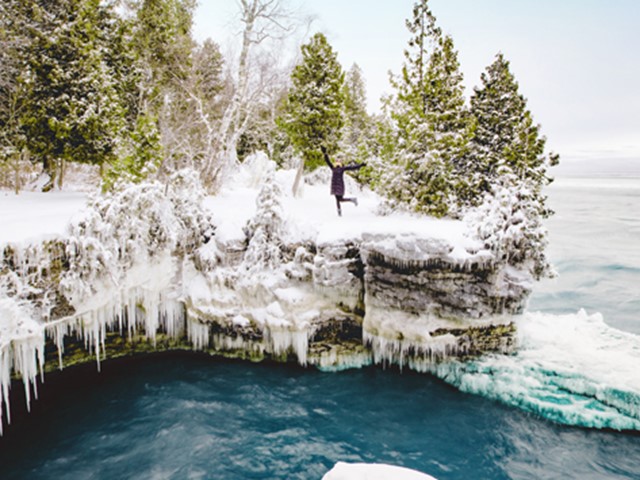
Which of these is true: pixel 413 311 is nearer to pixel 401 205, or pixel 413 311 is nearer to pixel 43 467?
pixel 401 205

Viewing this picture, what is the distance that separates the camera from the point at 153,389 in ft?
35.0

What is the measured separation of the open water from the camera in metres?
8.15

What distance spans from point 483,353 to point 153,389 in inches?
383

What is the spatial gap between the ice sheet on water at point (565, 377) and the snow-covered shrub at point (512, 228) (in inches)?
79.4

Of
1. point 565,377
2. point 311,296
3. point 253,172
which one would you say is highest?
point 253,172

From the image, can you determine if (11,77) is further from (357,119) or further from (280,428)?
(357,119)

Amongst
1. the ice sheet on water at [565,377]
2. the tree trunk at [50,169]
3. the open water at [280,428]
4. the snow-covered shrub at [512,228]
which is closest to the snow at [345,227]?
the snow-covered shrub at [512,228]

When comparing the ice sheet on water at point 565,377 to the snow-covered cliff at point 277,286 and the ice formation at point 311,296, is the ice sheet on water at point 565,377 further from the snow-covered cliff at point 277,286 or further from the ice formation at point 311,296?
the snow-covered cliff at point 277,286

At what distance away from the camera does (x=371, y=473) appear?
327 centimetres

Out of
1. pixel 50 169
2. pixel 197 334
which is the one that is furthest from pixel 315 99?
pixel 50 169

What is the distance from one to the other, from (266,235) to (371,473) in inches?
361

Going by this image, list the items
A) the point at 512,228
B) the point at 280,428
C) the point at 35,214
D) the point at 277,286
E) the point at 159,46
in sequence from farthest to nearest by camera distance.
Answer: the point at 159,46 → the point at 277,286 → the point at 35,214 → the point at 512,228 → the point at 280,428

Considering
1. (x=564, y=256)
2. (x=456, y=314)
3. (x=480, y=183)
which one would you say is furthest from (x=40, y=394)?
(x=564, y=256)

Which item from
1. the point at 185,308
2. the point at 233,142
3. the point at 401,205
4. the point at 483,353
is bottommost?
the point at 483,353
